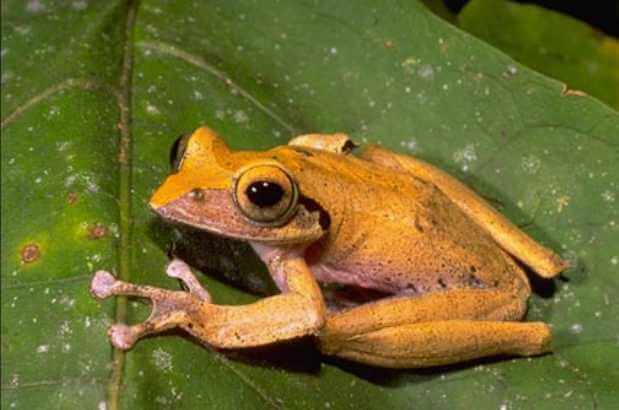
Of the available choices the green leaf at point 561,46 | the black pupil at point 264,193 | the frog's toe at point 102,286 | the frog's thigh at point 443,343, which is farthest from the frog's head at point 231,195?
the green leaf at point 561,46

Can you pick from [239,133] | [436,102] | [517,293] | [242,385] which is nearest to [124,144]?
[239,133]

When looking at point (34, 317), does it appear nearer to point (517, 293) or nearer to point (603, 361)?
point (517, 293)

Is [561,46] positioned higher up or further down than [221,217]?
higher up

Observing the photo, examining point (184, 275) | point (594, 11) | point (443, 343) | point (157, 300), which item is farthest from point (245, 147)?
point (594, 11)

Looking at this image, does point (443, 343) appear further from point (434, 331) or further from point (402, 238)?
point (402, 238)

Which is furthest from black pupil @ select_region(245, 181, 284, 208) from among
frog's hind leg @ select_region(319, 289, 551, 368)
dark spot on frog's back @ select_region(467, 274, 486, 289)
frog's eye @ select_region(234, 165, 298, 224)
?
dark spot on frog's back @ select_region(467, 274, 486, 289)

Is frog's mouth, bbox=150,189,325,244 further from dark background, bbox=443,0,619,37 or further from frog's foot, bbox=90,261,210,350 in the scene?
dark background, bbox=443,0,619,37

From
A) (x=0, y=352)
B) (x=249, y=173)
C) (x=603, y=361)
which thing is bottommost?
(x=0, y=352)
